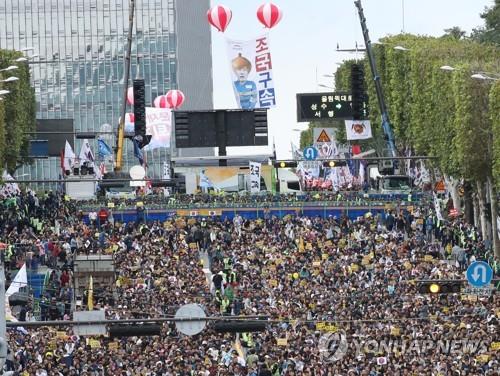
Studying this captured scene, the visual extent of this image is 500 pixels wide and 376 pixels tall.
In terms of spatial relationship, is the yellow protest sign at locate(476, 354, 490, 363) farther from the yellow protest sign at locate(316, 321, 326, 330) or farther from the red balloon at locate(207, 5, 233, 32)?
the red balloon at locate(207, 5, 233, 32)

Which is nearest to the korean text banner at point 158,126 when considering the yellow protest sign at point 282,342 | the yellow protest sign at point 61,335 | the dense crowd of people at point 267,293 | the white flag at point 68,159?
the white flag at point 68,159

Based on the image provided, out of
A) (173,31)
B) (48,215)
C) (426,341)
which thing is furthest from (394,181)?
(173,31)

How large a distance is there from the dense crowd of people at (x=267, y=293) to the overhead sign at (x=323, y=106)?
2483cm

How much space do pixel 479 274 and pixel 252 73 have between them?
66738 mm

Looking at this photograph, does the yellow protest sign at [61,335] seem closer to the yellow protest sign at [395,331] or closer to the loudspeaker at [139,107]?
the yellow protest sign at [395,331]

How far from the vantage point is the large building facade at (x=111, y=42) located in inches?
7741

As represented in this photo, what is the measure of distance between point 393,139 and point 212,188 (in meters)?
9.78

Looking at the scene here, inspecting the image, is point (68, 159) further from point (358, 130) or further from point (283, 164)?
point (358, 130)

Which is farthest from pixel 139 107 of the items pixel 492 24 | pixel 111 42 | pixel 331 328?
pixel 111 42

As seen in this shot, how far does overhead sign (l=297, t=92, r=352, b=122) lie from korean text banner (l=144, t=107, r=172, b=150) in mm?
6940

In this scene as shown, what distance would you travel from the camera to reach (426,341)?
67250 mm

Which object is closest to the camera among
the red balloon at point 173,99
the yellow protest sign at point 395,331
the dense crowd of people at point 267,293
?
the dense crowd of people at point 267,293

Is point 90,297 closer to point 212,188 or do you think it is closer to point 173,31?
point 212,188

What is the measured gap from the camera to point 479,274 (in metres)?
60.4
